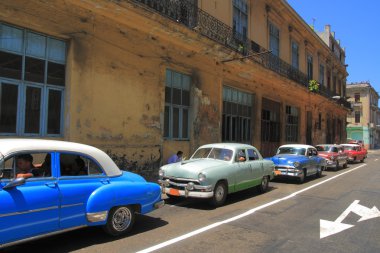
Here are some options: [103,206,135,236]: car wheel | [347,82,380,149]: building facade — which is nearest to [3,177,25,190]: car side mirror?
[103,206,135,236]: car wheel

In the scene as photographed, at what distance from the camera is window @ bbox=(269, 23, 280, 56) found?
25138 mm

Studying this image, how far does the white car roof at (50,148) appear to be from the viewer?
534 cm

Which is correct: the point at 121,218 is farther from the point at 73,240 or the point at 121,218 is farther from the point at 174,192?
the point at 174,192

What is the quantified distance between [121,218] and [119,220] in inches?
2.0

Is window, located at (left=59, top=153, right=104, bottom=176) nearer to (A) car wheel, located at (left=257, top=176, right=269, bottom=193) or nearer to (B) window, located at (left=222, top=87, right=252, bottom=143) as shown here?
(A) car wheel, located at (left=257, top=176, right=269, bottom=193)

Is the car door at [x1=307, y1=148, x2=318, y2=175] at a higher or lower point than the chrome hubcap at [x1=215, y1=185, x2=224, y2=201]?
higher

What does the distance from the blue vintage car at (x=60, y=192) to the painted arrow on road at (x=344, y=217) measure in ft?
11.4

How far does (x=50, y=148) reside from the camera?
18.8ft

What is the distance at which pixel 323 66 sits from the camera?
129 ft

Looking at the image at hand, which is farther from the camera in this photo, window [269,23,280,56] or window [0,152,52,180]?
window [269,23,280,56]

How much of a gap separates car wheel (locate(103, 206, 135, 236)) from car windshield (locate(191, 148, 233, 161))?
13.8 feet

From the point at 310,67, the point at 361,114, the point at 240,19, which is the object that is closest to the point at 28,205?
the point at 240,19

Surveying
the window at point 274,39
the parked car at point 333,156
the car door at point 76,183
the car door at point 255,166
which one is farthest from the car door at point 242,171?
the window at point 274,39

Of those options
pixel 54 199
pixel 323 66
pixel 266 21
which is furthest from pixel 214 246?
pixel 323 66
